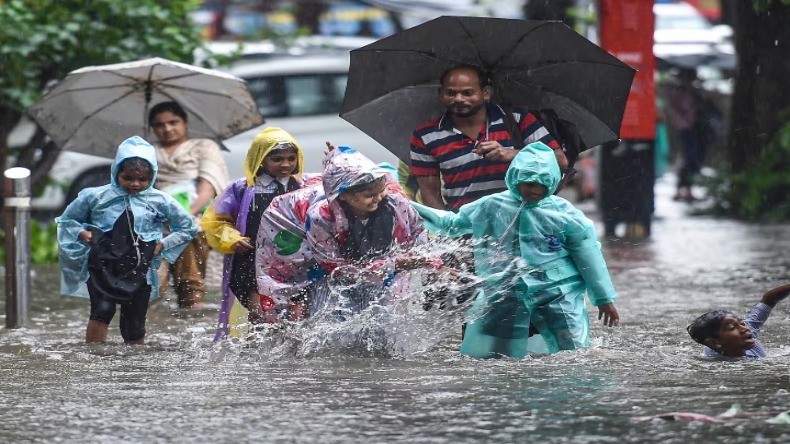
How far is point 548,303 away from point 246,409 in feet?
6.00

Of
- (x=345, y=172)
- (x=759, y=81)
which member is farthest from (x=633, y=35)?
(x=345, y=172)

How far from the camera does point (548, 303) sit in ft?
24.3

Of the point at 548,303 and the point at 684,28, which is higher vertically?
the point at 684,28

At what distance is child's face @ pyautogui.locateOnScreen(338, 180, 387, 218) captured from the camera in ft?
24.1

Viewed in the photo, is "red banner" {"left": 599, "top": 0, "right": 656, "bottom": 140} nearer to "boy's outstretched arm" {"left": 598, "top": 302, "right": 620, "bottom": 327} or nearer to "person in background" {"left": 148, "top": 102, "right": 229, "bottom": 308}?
"person in background" {"left": 148, "top": 102, "right": 229, "bottom": 308}

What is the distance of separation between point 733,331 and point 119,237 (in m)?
3.29

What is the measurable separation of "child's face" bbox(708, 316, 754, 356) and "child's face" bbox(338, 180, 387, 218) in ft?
5.45

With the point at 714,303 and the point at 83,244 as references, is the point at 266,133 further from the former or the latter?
the point at 714,303

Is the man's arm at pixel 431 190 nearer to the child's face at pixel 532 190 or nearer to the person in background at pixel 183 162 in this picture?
the child's face at pixel 532 190

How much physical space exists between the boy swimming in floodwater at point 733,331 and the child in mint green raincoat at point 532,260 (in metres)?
0.42

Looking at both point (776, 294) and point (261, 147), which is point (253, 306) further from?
point (776, 294)

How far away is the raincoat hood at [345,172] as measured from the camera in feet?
24.0

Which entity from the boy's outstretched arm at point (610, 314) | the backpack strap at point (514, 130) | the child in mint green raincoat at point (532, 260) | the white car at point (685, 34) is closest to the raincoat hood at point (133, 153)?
the child in mint green raincoat at point (532, 260)

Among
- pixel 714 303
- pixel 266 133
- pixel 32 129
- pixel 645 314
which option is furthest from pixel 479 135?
pixel 32 129
